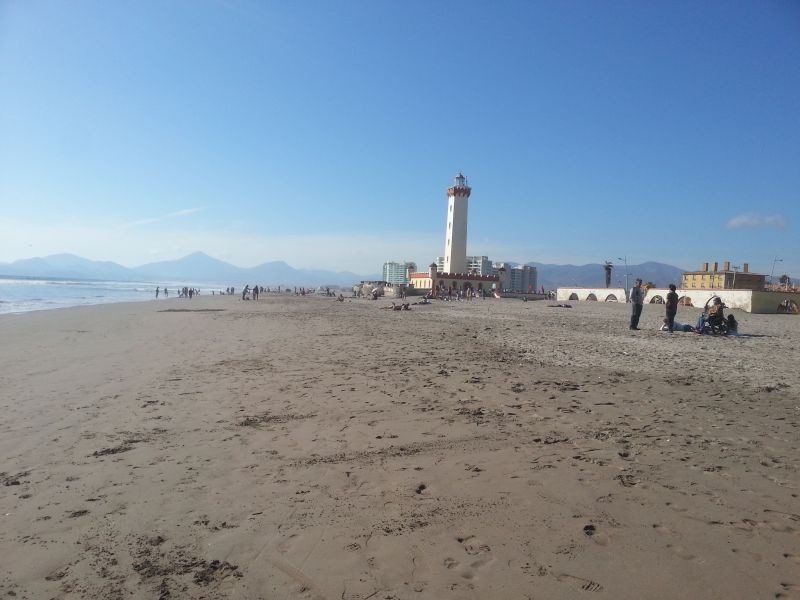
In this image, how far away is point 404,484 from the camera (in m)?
4.07

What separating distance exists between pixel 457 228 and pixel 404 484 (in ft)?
210

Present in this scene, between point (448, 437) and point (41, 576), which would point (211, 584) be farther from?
point (448, 437)

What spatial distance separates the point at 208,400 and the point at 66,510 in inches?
131

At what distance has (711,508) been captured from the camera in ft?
11.5

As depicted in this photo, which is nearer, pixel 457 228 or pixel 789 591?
pixel 789 591

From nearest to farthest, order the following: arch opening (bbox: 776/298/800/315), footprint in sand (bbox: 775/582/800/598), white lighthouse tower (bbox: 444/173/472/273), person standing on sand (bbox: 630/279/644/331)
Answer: footprint in sand (bbox: 775/582/800/598) → person standing on sand (bbox: 630/279/644/331) → arch opening (bbox: 776/298/800/315) → white lighthouse tower (bbox: 444/173/472/273)

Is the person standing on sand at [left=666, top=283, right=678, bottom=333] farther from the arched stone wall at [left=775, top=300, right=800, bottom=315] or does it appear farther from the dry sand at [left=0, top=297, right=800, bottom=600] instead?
the arched stone wall at [left=775, top=300, right=800, bottom=315]

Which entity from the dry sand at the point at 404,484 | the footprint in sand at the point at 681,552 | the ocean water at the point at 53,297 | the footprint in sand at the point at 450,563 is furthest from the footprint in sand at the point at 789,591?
the ocean water at the point at 53,297

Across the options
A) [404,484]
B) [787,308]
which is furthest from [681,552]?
[787,308]

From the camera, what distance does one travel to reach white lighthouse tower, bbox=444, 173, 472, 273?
6631 cm

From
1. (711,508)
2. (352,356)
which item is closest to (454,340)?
(352,356)

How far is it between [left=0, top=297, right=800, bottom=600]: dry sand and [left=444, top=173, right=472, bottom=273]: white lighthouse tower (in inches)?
2294

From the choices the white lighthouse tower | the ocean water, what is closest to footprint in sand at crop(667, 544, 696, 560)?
the ocean water

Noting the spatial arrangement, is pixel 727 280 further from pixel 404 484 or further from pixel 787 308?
pixel 404 484
